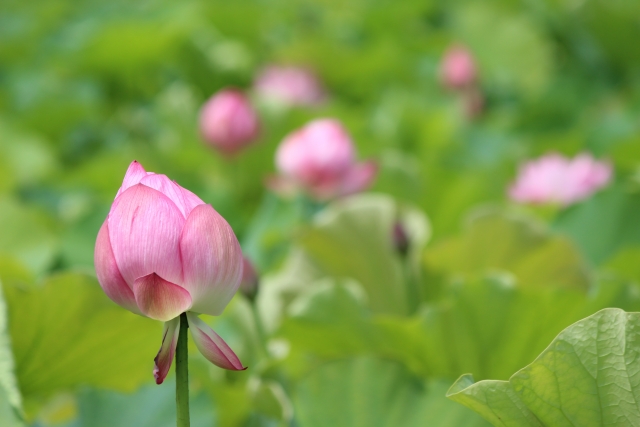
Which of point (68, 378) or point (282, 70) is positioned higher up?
point (282, 70)

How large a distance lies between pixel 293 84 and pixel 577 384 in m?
1.26

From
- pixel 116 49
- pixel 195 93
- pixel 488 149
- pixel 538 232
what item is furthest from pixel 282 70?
pixel 538 232

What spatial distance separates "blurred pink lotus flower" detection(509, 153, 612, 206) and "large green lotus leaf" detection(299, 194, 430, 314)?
0.70 feet

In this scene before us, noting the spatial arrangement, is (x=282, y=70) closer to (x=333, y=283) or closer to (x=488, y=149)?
(x=488, y=149)

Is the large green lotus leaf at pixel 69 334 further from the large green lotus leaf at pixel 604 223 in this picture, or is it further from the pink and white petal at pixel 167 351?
the large green lotus leaf at pixel 604 223

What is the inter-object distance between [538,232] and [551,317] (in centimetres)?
13

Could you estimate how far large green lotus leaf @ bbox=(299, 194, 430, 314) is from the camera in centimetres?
79

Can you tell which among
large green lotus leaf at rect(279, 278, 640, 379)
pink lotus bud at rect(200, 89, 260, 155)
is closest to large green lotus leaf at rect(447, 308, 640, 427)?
large green lotus leaf at rect(279, 278, 640, 379)

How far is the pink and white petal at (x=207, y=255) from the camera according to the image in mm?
370

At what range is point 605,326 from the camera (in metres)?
0.39

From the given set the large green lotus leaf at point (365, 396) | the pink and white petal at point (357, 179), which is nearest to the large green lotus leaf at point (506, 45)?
the pink and white petal at point (357, 179)

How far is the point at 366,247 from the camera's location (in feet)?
2.64

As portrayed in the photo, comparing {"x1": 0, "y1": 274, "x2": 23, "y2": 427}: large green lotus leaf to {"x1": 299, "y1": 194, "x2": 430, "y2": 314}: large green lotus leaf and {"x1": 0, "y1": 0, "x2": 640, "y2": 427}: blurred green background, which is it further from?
{"x1": 299, "y1": 194, "x2": 430, "y2": 314}: large green lotus leaf

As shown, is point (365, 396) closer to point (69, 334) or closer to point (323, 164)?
point (69, 334)
